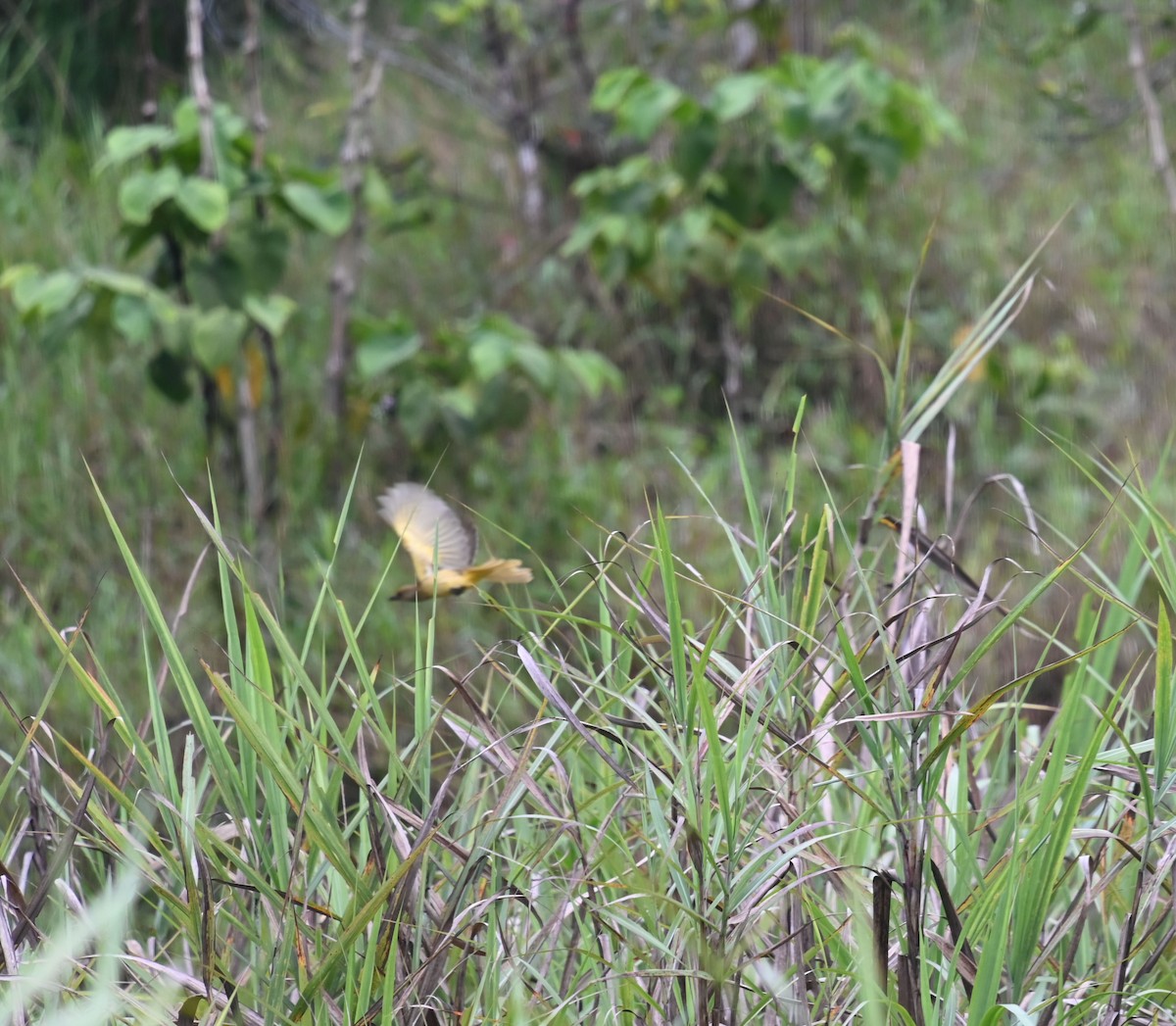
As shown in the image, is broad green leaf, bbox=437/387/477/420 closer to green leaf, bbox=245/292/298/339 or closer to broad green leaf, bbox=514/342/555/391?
broad green leaf, bbox=514/342/555/391

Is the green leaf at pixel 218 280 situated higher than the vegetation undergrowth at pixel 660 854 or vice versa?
the green leaf at pixel 218 280

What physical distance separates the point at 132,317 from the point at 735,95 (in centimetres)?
142

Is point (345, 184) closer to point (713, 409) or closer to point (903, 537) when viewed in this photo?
point (713, 409)

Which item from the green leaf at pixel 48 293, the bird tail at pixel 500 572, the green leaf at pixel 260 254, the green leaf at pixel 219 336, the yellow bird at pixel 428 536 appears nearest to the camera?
the bird tail at pixel 500 572

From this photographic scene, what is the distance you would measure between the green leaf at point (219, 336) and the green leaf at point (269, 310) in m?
0.03

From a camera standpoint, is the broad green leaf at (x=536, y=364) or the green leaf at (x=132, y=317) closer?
the green leaf at (x=132, y=317)

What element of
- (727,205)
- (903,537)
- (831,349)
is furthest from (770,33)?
(903,537)

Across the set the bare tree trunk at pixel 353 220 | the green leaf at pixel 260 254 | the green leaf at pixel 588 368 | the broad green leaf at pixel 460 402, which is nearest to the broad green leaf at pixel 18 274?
the green leaf at pixel 260 254

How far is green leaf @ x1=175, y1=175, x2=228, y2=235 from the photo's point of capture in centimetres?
215

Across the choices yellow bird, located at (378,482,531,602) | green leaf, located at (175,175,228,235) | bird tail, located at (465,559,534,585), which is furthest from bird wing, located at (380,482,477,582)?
green leaf, located at (175,175,228,235)

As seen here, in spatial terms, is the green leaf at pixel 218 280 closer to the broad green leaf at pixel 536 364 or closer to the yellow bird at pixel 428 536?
the broad green leaf at pixel 536 364

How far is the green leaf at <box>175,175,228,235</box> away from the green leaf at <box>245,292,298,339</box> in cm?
18

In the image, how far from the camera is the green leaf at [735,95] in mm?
2715

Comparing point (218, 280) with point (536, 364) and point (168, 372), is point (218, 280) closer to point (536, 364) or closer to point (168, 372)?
point (168, 372)
